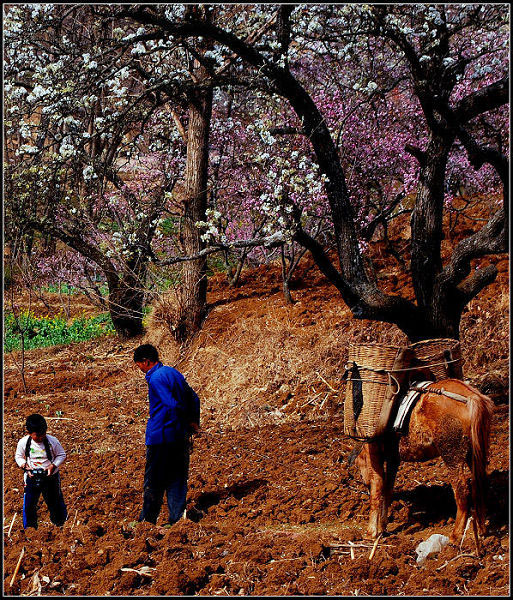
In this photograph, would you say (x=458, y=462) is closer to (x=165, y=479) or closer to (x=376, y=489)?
(x=376, y=489)

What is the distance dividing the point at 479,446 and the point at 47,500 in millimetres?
3898

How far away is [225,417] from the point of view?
399 inches

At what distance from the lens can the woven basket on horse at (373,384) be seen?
532 centimetres

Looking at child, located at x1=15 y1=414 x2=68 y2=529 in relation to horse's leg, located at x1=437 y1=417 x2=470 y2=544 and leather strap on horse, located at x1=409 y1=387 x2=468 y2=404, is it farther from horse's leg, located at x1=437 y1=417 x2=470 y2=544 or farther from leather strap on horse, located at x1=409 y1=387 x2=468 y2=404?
horse's leg, located at x1=437 y1=417 x2=470 y2=544

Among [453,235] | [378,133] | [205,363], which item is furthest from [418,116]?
[205,363]

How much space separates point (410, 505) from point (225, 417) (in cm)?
453

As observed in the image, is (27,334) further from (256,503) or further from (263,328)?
(256,503)

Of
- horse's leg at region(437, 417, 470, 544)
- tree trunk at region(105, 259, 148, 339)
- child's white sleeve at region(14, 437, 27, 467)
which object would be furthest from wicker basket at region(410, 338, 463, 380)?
Result: tree trunk at region(105, 259, 148, 339)

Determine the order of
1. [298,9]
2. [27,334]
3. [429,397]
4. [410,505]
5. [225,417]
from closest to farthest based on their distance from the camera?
[429,397] < [410,505] < [298,9] < [225,417] < [27,334]

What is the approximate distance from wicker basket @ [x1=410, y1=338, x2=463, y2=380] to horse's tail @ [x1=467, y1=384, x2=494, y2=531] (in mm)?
638

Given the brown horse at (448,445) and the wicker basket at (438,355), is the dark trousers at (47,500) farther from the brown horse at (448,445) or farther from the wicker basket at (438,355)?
the wicker basket at (438,355)

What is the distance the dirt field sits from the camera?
182 inches

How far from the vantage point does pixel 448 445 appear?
5023mm

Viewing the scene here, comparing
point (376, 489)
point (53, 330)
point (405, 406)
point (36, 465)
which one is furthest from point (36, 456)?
point (53, 330)
